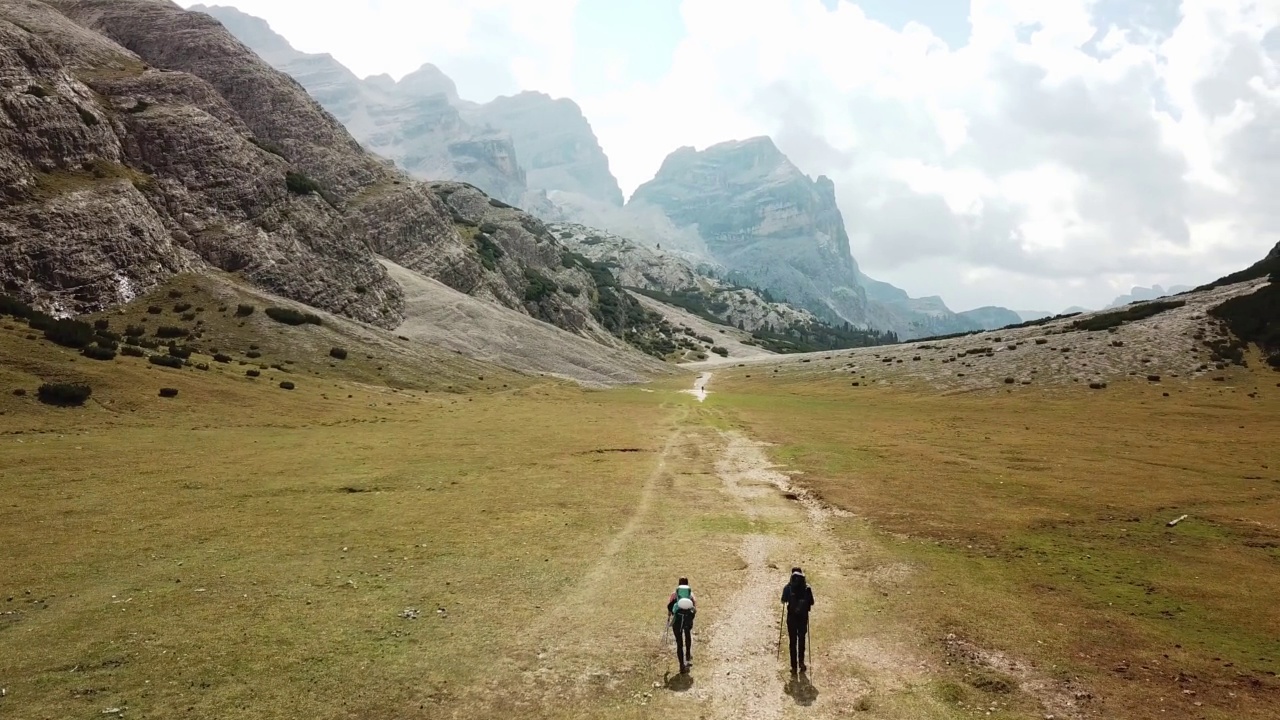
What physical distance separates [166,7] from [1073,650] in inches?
9834

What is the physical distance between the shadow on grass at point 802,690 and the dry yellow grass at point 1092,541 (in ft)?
16.2

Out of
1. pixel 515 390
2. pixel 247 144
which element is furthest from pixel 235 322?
pixel 247 144

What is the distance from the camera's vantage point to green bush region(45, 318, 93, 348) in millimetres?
49719

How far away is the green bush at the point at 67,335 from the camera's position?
1957 inches

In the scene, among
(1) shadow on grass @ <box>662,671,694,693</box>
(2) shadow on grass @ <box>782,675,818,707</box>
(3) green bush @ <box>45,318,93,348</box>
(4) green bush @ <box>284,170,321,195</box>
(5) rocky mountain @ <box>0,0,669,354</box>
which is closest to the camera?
(2) shadow on grass @ <box>782,675,818,707</box>

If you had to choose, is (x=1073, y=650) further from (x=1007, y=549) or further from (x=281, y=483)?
(x=281, y=483)

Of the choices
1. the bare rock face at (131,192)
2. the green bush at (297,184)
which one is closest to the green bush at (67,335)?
the bare rock face at (131,192)

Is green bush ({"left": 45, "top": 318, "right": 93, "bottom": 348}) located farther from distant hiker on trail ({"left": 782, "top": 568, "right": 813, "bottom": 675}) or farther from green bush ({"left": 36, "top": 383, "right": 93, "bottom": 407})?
distant hiker on trail ({"left": 782, "top": 568, "right": 813, "bottom": 675})

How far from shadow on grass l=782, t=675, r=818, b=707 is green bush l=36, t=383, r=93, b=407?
48.2m

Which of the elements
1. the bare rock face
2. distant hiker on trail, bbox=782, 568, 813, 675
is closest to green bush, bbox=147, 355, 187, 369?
the bare rock face

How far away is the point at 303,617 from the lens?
18547mm

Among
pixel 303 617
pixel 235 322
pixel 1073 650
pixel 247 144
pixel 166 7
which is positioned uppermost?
pixel 166 7

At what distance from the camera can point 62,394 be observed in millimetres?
40188

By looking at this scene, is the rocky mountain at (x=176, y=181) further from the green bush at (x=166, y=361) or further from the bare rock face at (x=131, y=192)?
the green bush at (x=166, y=361)
